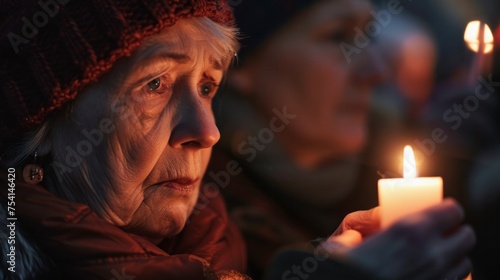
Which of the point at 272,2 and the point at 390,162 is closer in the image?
the point at 272,2

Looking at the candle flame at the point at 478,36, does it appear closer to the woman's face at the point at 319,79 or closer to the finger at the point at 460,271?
the woman's face at the point at 319,79

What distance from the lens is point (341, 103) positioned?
259 cm

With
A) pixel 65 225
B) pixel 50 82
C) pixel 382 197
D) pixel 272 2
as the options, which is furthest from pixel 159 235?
pixel 272 2

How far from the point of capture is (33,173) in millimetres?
1655

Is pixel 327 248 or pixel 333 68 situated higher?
pixel 333 68

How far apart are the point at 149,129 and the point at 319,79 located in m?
1.11

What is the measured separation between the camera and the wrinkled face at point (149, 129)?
1611 millimetres

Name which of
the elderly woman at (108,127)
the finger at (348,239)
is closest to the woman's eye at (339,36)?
the elderly woman at (108,127)

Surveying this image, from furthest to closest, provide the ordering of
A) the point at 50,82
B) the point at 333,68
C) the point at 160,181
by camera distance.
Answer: the point at 333,68 < the point at 160,181 < the point at 50,82

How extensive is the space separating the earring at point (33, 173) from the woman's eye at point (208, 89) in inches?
19.0

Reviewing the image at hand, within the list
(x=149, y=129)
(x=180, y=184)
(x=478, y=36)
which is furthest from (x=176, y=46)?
(x=478, y=36)

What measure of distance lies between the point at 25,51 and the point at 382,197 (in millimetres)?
937

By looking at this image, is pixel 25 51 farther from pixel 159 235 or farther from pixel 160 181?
pixel 159 235

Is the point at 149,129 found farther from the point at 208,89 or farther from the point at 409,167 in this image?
the point at 409,167
